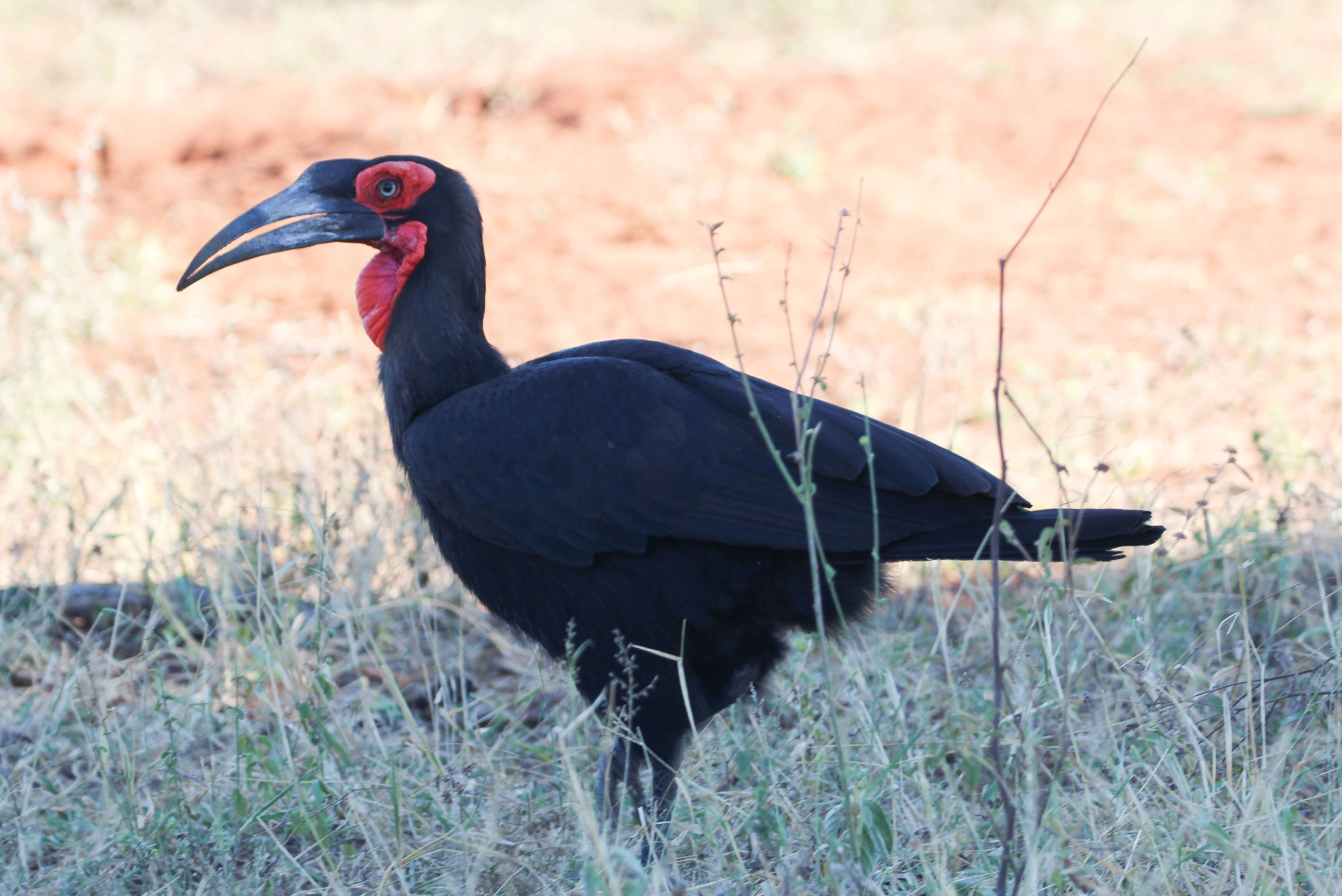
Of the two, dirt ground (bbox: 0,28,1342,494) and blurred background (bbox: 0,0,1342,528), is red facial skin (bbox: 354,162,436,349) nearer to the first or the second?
blurred background (bbox: 0,0,1342,528)

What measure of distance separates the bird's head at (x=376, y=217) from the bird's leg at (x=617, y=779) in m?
1.18

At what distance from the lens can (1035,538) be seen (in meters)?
2.39

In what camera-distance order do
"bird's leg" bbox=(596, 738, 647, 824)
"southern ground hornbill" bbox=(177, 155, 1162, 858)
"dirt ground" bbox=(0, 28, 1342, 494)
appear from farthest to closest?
"dirt ground" bbox=(0, 28, 1342, 494) < "bird's leg" bbox=(596, 738, 647, 824) < "southern ground hornbill" bbox=(177, 155, 1162, 858)

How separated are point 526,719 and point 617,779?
61 cm

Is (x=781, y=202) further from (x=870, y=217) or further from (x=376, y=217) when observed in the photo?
(x=376, y=217)

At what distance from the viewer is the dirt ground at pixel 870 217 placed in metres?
5.07

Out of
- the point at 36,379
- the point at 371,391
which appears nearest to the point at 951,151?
the point at 371,391

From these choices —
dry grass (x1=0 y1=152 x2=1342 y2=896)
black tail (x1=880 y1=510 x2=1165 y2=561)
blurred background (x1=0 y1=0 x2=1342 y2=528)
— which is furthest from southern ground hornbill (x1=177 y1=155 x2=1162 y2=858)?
blurred background (x1=0 y1=0 x2=1342 y2=528)

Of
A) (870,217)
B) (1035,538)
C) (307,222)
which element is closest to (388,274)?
(307,222)

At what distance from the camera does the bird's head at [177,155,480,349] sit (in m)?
2.86

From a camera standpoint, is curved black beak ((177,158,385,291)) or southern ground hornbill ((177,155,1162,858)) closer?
southern ground hornbill ((177,155,1162,858))

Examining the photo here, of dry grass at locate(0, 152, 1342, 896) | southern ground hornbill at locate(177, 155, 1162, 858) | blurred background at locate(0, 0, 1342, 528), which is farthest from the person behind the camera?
blurred background at locate(0, 0, 1342, 528)

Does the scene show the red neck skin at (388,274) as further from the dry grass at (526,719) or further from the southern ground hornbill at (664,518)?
the dry grass at (526,719)

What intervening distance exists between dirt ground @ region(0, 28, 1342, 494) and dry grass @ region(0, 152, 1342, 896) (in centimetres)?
91
